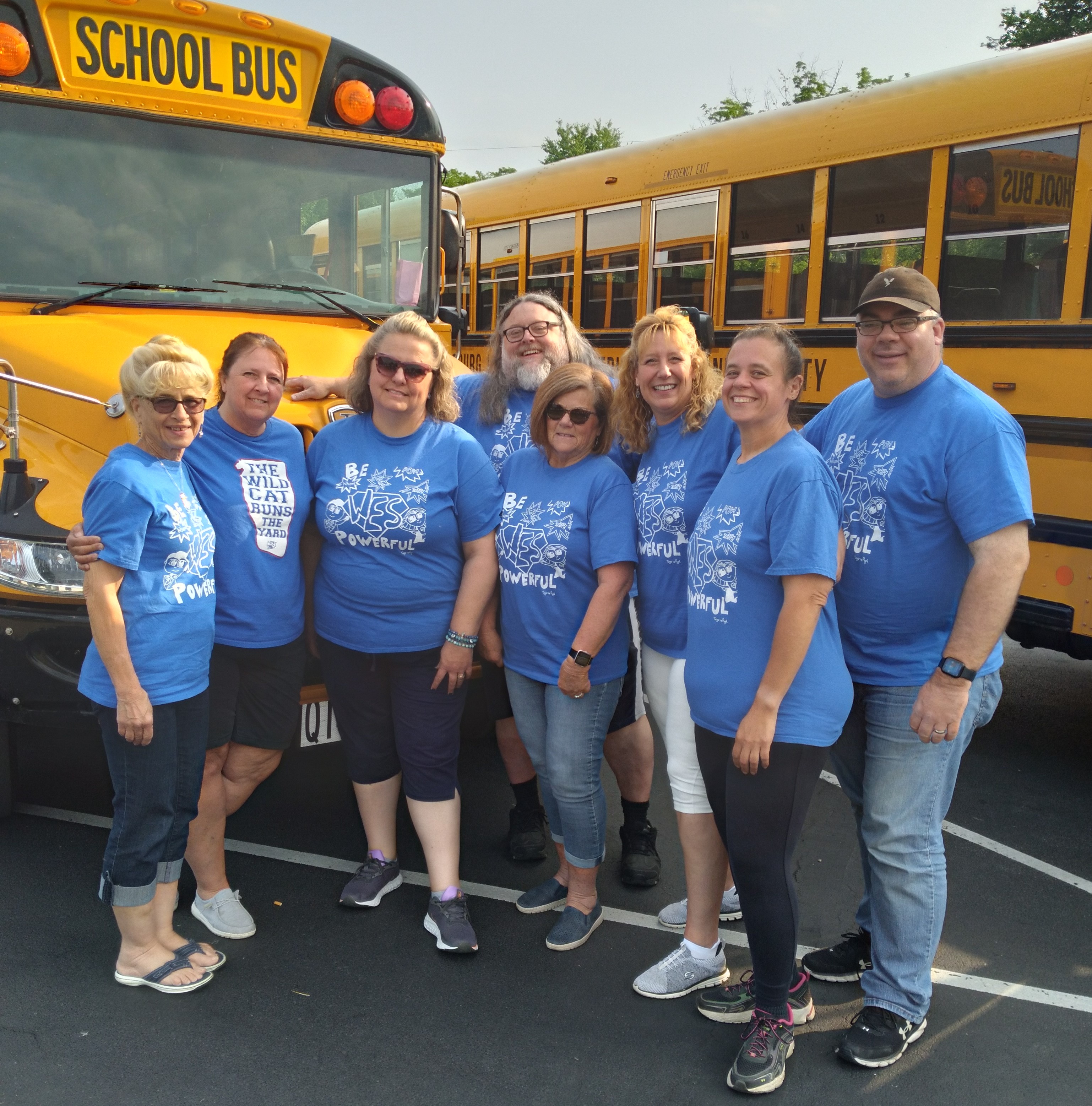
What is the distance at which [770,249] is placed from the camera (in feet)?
21.2

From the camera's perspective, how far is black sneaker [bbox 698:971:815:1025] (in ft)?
8.98

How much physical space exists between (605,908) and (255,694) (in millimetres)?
1300

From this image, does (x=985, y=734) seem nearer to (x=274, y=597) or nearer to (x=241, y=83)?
(x=274, y=597)

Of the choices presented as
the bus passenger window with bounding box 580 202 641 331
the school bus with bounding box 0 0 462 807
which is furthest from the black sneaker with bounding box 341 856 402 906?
the bus passenger window with bounding box 580 202 641 331

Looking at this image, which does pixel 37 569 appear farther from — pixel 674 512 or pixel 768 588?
pixel 768 588

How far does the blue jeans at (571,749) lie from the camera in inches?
119

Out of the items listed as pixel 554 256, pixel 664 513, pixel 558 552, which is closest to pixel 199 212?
pixel 558 552

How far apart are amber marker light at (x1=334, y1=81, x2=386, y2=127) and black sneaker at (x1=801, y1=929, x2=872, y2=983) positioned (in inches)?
139

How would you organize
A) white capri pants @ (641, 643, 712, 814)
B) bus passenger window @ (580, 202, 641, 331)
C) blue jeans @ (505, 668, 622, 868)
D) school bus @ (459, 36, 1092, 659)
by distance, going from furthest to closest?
bus passenger window @ (580, 202, 641, 331)
school bus @ (459, 36, 1092, 659)
blue jeans @ (505, 668, 622, 868)
white capri pants @ (641, 643, 712, 814)

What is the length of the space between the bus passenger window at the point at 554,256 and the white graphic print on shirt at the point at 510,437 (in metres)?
4.92

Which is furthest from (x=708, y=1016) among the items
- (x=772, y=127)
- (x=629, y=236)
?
(x=629, y=236)

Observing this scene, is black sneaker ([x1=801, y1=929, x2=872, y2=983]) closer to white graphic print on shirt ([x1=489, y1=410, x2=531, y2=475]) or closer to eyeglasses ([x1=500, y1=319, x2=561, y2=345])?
white graphic print on shirt ([x1=489, y1=410, x2=531, y2=475])

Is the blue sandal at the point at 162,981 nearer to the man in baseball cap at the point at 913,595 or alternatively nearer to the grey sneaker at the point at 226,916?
the grey sneaker at the point at 226,916

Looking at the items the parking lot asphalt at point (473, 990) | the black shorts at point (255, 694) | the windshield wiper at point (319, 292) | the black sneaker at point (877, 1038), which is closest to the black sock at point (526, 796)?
the parking lot asphalt at point (473, 990)
